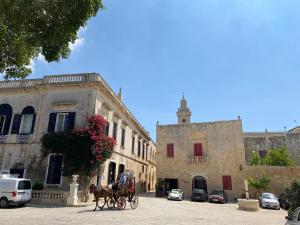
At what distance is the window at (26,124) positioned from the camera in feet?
67.4

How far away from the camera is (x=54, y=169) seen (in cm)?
1848

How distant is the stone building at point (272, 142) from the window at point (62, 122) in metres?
34.1

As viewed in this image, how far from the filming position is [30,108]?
2112cm

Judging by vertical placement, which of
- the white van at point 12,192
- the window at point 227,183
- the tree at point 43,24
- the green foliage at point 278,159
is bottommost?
the white van at point 12,192

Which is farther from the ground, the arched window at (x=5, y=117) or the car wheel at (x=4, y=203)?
the arched window at (x=5, y=117)

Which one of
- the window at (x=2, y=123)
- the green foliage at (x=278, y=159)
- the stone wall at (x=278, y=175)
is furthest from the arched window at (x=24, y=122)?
the green foliage at (x=278, y=159)

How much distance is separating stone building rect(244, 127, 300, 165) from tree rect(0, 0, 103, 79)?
4062cm

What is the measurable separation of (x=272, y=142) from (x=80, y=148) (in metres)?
38.3

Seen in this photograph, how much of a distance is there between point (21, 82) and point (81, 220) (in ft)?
53.7

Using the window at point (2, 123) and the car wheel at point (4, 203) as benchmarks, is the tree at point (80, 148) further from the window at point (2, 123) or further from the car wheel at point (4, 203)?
the window at point (2, 123)

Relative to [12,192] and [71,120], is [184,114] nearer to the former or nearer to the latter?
[71,120]

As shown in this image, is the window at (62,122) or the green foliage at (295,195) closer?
the green foliage at (295,195)

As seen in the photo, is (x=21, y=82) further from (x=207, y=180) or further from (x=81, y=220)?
(x=207, y=180)

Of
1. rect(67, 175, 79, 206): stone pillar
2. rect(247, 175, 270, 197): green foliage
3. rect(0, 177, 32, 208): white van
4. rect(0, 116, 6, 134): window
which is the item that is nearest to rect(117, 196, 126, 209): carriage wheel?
rect(67, 175, 79, 206): stone pillar
